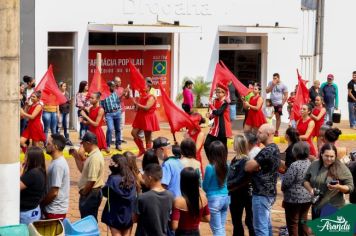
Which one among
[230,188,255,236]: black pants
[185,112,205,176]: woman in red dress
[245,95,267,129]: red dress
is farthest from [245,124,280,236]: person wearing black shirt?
[245,95,267,129]: red dress

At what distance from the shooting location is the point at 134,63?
26.5 meters

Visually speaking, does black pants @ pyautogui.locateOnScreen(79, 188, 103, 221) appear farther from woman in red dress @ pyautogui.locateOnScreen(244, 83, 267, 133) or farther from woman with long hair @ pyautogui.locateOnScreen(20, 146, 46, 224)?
woman in red dress @ pyautogui.locateOnScreen(244, 83, 267, 133)

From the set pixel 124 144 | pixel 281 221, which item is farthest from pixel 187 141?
pixel 124 144

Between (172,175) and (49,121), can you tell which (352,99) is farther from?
(172,175)

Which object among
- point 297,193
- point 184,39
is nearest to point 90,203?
point 297,193

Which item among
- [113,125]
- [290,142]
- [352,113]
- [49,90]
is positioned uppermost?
[49,90]

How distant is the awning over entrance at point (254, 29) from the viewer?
27688mm

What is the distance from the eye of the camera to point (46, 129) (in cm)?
2203

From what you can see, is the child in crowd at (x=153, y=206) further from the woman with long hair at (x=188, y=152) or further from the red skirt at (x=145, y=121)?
the red skirt at (x=145, y=121)

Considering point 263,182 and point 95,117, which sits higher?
point 95,117

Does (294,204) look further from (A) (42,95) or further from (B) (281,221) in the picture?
(A) (42,95)

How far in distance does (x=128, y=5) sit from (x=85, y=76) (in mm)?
2221

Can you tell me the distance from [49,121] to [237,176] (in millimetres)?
9678

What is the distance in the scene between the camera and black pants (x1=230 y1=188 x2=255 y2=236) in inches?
521
